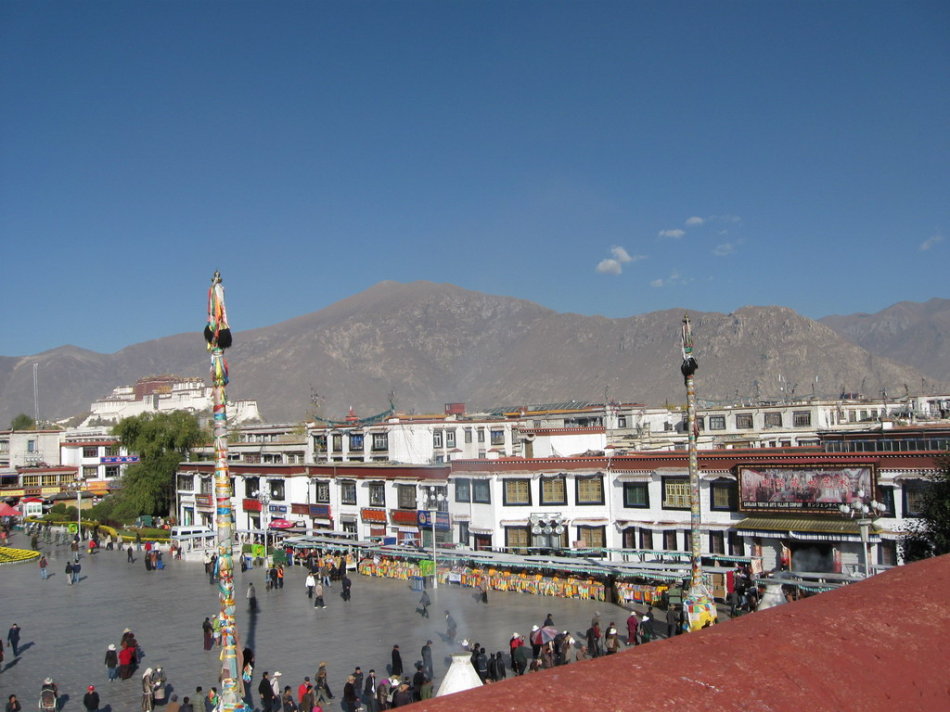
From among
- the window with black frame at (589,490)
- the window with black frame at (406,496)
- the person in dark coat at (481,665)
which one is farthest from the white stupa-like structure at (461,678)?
the window with black frame at (406,496)

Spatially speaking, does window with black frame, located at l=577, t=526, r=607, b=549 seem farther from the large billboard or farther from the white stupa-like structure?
the white stupa-like structure

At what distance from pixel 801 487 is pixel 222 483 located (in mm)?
25902

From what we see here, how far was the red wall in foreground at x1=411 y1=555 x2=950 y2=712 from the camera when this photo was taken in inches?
230

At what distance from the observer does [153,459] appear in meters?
69.1

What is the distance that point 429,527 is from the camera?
1834 inches

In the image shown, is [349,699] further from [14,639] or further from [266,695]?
[14,639]

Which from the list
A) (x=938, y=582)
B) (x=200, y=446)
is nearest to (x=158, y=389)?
(x=200, y=446)

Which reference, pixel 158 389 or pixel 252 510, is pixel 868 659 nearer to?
pixel 252 510

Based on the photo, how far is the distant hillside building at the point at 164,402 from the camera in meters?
149

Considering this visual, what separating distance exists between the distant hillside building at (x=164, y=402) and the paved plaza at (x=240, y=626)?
100035mm

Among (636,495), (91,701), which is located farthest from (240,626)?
(636,495)

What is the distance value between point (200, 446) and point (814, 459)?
57.1 metres

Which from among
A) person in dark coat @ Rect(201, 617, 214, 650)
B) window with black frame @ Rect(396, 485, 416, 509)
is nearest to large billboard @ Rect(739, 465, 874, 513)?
window with black frame @ Rect(396, 485, 416, 509)

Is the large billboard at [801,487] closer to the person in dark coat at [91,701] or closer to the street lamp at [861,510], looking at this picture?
the street lamp at [861,510]
